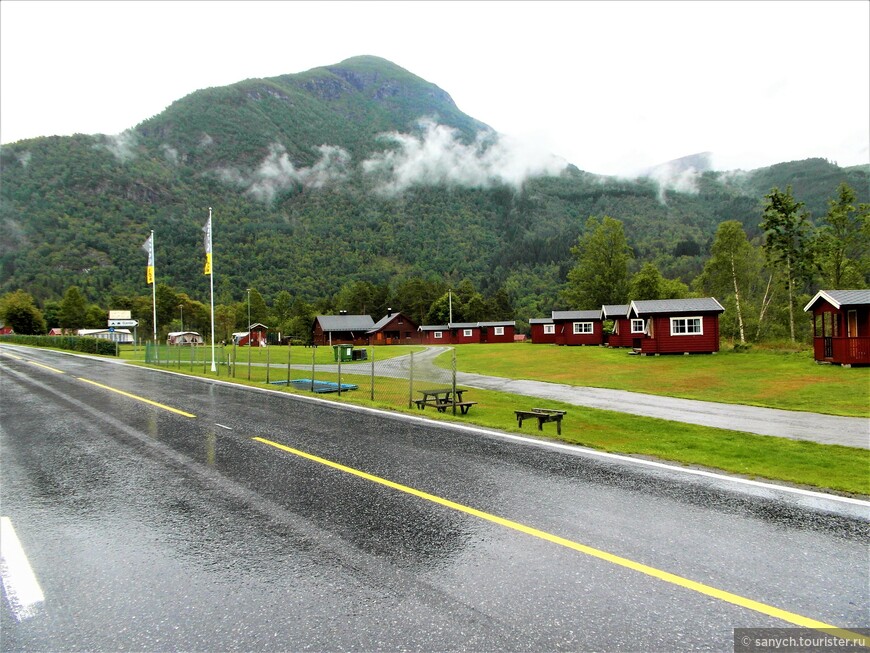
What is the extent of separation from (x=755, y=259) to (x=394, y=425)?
67.2m

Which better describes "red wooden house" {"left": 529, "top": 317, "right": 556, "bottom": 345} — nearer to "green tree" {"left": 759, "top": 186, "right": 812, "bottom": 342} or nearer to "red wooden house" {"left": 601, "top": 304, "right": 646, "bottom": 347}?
"red wooden house" {"left": 601, "top": 304, "right": 646, "bottom": 347}

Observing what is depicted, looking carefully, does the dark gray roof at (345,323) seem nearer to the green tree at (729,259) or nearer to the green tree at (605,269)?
the green tree at (605,269)

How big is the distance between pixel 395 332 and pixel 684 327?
5396 cm

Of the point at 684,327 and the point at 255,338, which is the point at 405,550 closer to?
the point at 684,327

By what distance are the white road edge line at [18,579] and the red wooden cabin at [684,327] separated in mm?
41685

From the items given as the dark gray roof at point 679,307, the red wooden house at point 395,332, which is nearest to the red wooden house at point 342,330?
the red wooden house at point 395,332

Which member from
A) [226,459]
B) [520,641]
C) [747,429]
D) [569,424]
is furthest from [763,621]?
[747,429]

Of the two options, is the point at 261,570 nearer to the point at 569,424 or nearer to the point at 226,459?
the point at 226,459

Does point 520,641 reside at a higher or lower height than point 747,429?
higher

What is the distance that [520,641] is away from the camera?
3.10 m

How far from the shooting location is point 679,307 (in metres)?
39.9

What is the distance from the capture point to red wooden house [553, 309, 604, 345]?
56.8 m

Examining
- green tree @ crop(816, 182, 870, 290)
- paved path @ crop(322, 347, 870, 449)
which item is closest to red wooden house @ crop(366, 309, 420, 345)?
green tree @ crop(816, 182, 870, 290)

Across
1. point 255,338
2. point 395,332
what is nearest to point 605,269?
point 395,332
